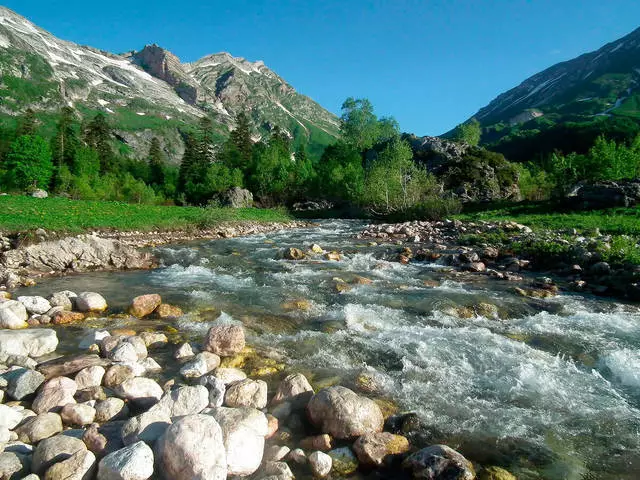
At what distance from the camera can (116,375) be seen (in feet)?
16.4

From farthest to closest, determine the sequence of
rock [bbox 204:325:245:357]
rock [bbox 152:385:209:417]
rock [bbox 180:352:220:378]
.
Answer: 1. rock [bbox 204:325:245:357]
2. rock [bbox 180:352:220:378]
3. rock [bbox 152:385:209:417]

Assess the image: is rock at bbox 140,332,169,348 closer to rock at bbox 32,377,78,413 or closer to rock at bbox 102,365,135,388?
rock at bbox 102,365,135,388

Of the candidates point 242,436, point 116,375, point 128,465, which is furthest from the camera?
point 116,375

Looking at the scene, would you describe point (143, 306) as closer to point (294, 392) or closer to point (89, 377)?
point (89, 377)

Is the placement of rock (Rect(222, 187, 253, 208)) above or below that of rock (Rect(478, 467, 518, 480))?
above

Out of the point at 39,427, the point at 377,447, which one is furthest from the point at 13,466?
the point at 377,447

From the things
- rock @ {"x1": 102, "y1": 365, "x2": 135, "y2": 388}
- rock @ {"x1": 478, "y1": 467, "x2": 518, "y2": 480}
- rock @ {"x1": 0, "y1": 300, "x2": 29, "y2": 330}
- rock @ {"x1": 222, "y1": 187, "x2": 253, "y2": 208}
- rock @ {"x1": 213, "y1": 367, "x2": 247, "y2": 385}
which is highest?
rock @ {"x1": 222, "y1": 187, "x2": 253, "y2": 208}

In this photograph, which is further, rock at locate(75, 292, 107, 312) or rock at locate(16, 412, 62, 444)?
rock at locate(75, 292, 107, 312)

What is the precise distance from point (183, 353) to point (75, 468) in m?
2.65

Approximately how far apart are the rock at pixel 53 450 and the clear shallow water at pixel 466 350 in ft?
9.92

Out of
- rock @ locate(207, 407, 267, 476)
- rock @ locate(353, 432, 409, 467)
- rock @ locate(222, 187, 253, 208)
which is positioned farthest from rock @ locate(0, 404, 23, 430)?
rock @ locate(222, 187, 253, 208)

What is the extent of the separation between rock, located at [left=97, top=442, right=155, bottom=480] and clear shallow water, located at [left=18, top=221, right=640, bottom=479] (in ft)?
8.66

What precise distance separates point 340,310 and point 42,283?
9.17 meters

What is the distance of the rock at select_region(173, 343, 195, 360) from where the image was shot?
19.4 ft
